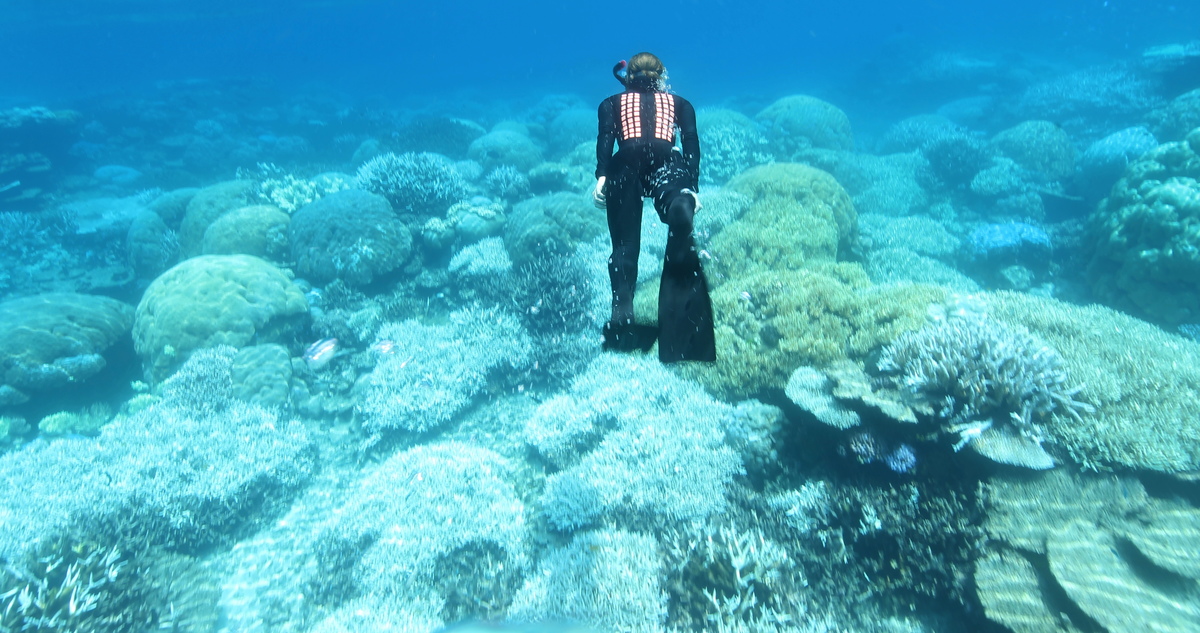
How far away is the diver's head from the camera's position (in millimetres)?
3852

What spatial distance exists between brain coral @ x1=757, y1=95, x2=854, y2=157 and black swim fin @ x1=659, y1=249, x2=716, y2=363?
14611 millimetres

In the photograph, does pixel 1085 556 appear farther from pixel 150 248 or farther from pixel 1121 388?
pixel 150 248

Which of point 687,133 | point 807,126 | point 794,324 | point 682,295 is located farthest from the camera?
point 807,126

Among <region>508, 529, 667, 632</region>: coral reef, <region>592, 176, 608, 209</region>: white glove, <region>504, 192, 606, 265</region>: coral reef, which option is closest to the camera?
<region>592, 176, 608, 209</region>: white glove

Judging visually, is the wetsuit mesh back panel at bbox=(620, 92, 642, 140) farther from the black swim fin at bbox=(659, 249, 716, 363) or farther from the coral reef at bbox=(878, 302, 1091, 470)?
the coral reef at bbox=(878, 302, 1091, 470)

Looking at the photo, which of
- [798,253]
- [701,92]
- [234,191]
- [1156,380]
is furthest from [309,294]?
[701,92]

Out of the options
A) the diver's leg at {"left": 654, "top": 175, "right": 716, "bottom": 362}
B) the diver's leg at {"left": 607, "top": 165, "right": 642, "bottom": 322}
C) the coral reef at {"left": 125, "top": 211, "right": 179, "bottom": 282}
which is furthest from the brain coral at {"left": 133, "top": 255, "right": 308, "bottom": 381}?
the diver's leg at {"left": 654, "top": 175, "right": 716, "bottom": 362}

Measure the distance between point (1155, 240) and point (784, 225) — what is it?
5.31 m

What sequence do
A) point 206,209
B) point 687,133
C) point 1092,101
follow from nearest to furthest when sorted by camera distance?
point 687,133, point 206,209, point 1092,101

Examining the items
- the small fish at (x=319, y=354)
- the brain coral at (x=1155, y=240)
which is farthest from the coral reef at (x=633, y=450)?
the brain coral at (x=1155, y=240)

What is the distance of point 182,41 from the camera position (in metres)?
73.0

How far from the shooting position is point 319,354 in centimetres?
791

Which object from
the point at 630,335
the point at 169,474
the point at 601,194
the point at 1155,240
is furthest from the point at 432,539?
the point at 1155,240

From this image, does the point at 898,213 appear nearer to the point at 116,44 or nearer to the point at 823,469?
the point at 823,469
